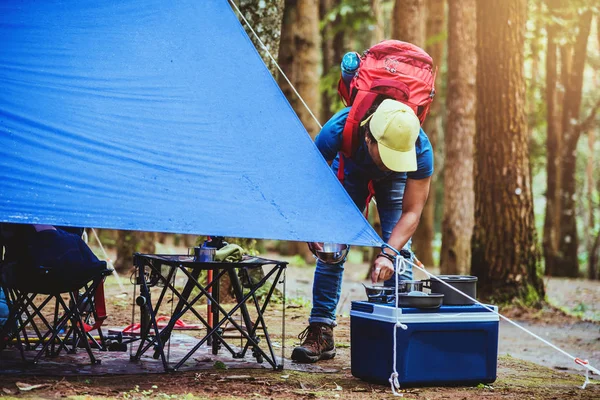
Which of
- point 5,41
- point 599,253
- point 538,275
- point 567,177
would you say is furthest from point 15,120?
point 599,253

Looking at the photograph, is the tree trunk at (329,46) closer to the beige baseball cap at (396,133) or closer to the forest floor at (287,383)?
the forest floor at (287,383)

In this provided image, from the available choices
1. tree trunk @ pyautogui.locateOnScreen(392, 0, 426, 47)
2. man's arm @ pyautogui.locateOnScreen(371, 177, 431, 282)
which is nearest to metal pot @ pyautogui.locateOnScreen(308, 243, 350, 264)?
man's arm @ pyautogui.locateOnScreen(371, 177, 431, 282)

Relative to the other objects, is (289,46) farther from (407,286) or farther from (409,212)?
(407,286)

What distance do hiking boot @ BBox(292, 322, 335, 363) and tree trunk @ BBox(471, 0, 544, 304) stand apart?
13.7 ft

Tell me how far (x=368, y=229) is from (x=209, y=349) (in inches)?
55.3

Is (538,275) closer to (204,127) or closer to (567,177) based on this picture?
(204,127)

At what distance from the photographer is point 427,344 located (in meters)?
3.89

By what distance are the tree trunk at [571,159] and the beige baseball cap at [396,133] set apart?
1514 cm

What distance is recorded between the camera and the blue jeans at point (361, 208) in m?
4.55

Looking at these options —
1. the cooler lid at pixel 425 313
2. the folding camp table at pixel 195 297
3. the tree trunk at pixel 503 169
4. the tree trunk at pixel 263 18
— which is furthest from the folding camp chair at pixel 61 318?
the tree trunk at pixel 503 169

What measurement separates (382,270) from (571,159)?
54.4 ft

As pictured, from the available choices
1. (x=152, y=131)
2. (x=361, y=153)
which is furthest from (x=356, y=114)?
(x=152, y=131)

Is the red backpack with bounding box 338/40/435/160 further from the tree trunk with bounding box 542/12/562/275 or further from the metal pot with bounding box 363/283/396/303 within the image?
the tree trunk with bounding box 542/12/562/275

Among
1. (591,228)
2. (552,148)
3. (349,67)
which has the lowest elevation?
(591,228)
